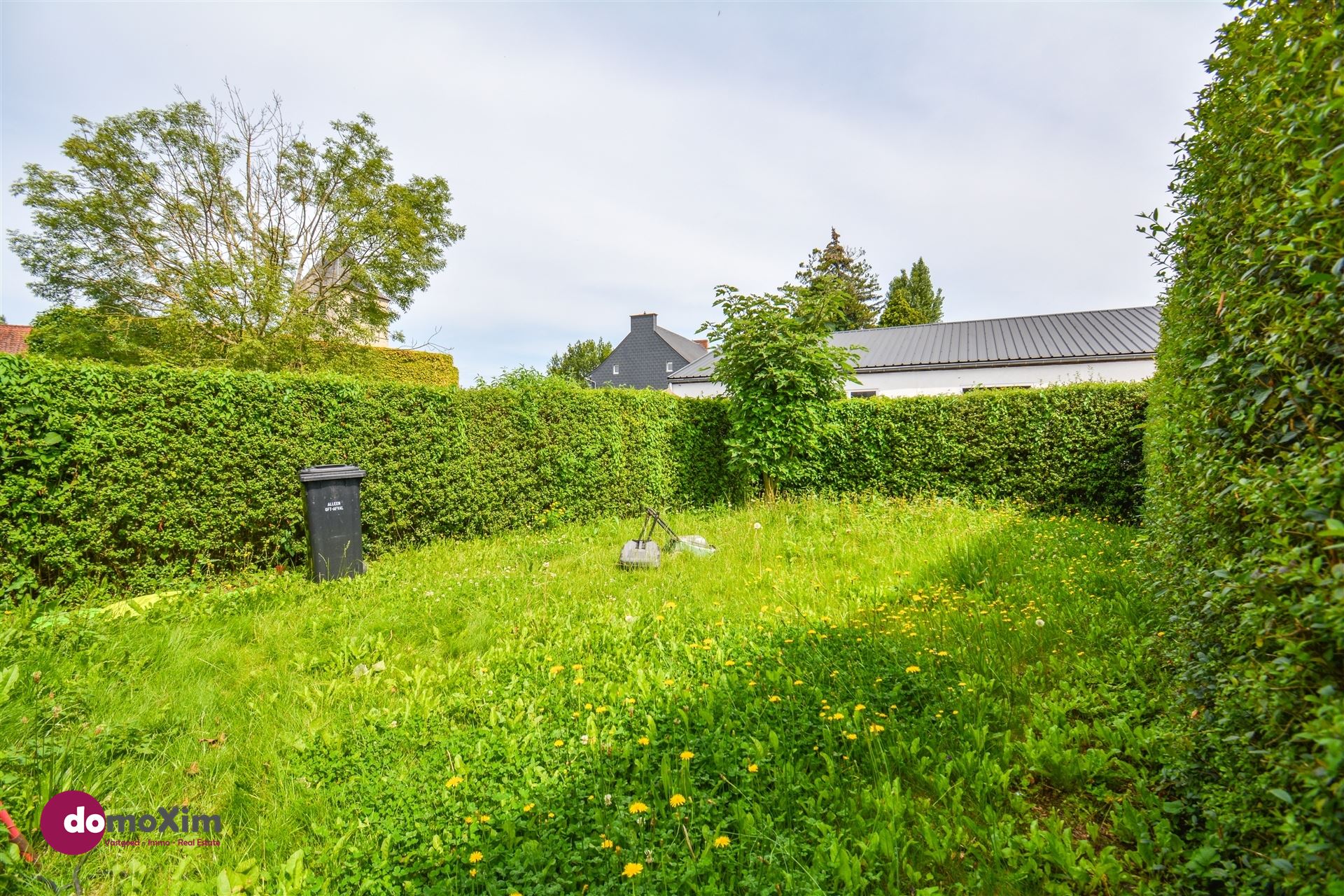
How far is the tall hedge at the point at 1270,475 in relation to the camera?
40.2 inches

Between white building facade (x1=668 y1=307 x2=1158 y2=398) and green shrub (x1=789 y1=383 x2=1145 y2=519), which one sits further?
white building facade (x1=668 y1=307 x2=1158 y2=398)

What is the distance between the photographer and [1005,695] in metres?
2.79

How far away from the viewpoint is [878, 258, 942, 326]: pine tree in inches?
1532

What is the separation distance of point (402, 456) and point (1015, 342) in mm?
22246

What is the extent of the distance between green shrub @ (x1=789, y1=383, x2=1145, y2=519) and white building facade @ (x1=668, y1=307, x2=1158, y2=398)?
717cm

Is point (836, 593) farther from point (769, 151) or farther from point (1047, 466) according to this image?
point (769, 151)

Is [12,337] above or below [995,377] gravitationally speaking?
above

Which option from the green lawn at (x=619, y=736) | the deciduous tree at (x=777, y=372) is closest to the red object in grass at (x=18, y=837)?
the green lawn at (x=619, y=736)

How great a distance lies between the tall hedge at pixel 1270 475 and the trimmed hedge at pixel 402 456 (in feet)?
23.2

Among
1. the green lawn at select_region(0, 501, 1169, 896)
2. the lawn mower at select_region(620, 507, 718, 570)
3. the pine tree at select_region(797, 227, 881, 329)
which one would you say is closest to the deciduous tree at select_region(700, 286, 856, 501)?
the lawn mower at select_region(620, 507, 718, 570)

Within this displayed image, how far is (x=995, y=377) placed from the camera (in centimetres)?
1916

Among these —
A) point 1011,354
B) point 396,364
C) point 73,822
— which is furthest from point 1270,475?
point 396,364

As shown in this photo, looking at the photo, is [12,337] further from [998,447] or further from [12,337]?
[998,447]

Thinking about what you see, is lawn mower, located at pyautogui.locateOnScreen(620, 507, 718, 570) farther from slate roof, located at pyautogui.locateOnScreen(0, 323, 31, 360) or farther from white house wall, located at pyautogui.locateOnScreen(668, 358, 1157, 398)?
slate roof, located at pyautogui.locateOnScreen(0, 323, 31, 360)
